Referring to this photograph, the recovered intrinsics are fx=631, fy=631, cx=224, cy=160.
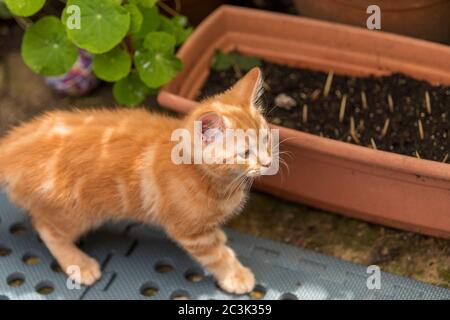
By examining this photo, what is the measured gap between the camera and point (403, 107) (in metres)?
1.94

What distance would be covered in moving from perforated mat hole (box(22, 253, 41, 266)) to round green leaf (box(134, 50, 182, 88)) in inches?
23.5

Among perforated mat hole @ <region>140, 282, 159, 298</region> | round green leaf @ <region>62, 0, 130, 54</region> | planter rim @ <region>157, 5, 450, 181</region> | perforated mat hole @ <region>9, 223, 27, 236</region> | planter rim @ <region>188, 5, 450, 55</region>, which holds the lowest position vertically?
perforated mat hole @ <region>140, 282, 159, 298</region>

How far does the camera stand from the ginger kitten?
1.55 meters

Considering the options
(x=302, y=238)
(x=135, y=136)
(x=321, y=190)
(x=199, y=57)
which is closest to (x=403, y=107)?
(x=321, y=190)

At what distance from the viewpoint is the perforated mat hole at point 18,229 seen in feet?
6.16

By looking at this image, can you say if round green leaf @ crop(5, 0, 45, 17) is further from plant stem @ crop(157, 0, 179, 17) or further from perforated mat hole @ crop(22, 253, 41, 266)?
perforated mat hole @ crop(22, 253, 41, 266)

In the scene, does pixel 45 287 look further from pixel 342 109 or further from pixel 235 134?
pixel 342 109

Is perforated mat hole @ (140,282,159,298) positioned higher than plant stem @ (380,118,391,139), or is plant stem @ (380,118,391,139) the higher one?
plant stem @ (380,118,391,139)

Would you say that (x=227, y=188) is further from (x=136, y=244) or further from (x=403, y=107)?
(x=403, y=107)

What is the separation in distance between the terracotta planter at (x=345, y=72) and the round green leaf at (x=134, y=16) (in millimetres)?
211

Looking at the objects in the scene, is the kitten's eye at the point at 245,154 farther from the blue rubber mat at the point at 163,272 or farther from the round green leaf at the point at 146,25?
the round green leaf at the point at 146,25

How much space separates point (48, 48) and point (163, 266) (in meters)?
0.71

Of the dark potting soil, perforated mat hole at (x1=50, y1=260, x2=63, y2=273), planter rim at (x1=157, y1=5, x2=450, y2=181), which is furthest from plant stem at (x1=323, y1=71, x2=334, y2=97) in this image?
perforated mat hole at (x1=50, y1=260, x2=63, y2=273)
